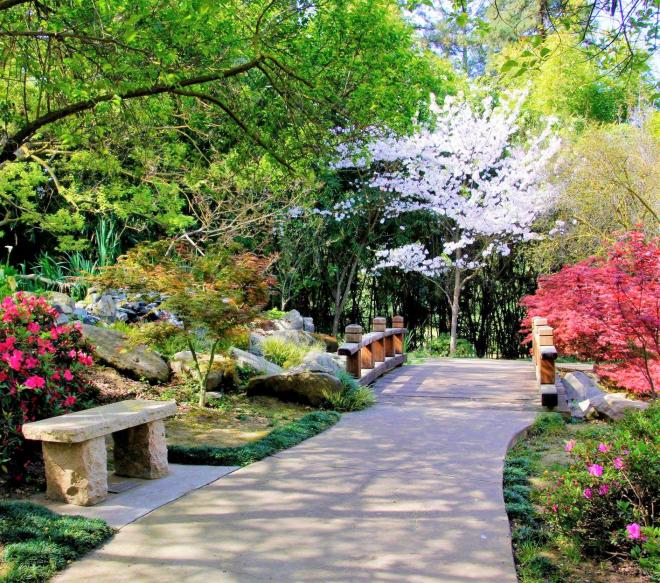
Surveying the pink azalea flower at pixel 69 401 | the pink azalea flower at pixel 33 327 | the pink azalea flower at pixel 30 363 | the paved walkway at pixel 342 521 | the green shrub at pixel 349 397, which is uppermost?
the pink azalea flower at pixel 33 327

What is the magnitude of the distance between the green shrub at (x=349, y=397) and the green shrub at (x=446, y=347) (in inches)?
257

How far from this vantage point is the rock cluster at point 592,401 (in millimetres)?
6355

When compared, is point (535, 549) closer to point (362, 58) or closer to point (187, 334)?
point (187, 334)

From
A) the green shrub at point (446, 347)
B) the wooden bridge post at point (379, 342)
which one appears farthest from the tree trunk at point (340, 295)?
the wooden bridge post at point (379, 342)

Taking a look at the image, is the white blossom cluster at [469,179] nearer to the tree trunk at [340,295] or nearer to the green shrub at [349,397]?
the tree trunk at [340,295]

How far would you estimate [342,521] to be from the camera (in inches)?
142

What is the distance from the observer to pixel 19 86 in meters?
6.58

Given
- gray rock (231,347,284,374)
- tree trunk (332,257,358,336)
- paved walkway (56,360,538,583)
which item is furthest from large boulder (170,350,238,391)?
tree trunk (332,257,358,336)

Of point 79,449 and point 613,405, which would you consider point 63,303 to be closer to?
point 79,449

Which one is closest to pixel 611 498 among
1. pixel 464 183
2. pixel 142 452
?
pixel 142 452

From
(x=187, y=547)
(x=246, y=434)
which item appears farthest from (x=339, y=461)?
(x=187, y=547)

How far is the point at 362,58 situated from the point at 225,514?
16.7 feet

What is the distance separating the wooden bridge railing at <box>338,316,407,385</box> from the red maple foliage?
259 centimetres

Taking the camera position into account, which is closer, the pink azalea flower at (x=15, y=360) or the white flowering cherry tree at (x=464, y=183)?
the pink azalea flower at (x=15, y=360)
